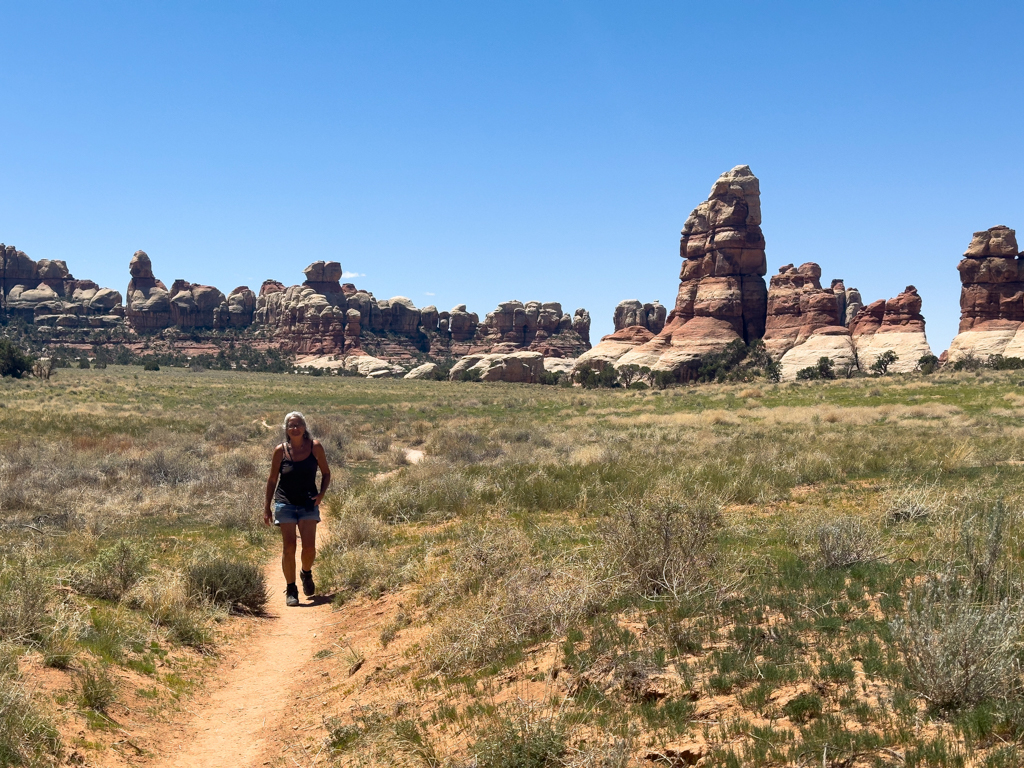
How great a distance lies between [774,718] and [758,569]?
9.36ft

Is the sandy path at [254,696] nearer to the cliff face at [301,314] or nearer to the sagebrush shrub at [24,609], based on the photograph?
the sagebrush shrub at [24,609]

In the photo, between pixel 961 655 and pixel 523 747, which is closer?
pixel 961 655

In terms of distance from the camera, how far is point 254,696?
608 centimetres

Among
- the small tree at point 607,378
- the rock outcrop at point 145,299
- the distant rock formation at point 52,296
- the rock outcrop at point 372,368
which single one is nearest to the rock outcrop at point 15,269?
the distant rock formation at point 52,296

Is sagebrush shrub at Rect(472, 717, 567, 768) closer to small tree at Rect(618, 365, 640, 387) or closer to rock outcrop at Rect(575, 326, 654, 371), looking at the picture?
small tree at Rect(618, 365, 640, 387)

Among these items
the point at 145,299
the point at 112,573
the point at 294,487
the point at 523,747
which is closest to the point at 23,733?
the point at 523,747

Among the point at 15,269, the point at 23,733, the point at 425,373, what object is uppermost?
the point at 15,269

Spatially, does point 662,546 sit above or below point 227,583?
above

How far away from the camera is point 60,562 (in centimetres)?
841

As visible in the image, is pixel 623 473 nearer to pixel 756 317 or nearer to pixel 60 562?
pixel 60 562

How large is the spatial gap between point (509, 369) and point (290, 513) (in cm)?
8268

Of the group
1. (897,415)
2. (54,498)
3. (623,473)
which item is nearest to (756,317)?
(897,415)

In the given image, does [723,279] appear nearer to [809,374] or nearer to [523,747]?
[809,374]

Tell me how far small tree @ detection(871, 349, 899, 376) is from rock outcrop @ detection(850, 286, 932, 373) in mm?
504
